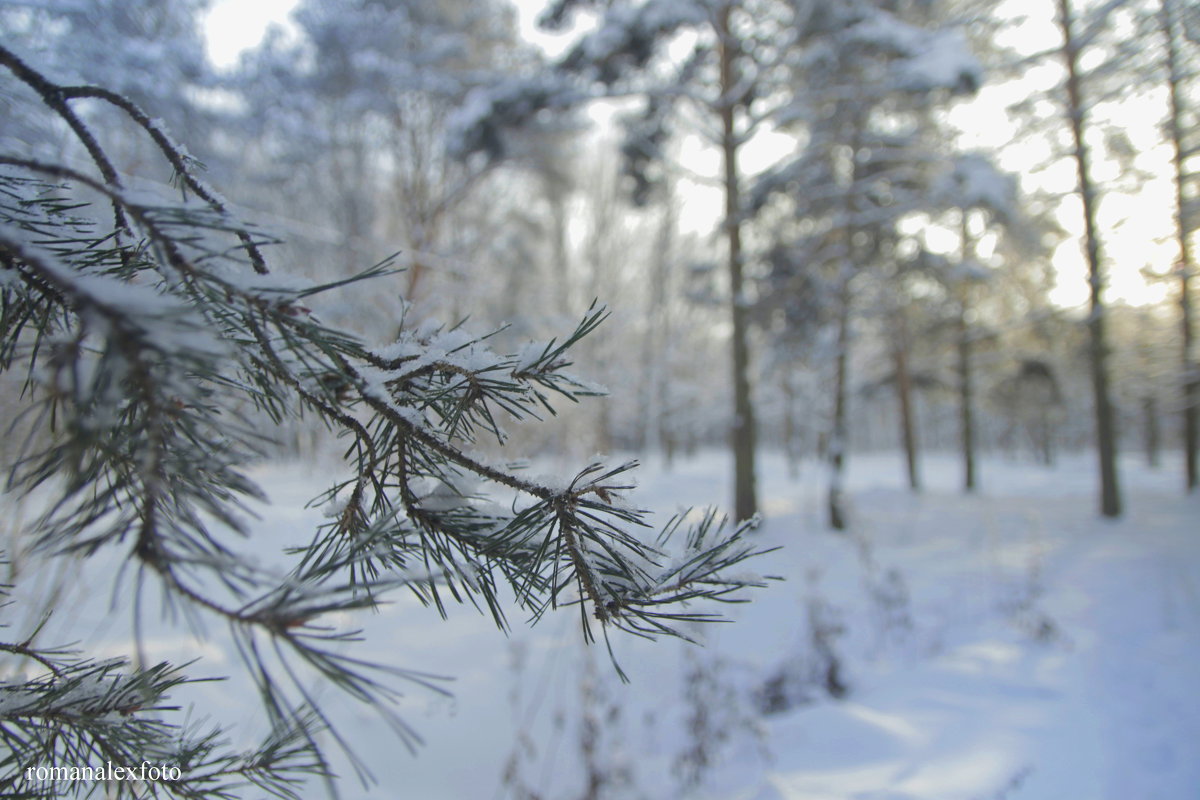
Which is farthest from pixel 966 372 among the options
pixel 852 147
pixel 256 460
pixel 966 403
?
pixel 256 460

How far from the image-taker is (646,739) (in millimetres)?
2936

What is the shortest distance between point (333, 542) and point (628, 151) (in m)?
8.07

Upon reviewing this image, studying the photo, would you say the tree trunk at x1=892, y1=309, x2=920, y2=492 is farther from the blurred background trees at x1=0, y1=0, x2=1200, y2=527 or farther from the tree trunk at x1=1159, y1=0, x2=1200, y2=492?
the tree trunk at x1=1159, y1=0, x2=1200, y2=492

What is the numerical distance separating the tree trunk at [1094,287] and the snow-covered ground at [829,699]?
2683mm

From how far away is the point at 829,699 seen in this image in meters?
3.32

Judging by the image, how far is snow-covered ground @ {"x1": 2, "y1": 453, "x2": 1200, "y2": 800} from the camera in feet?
7.51

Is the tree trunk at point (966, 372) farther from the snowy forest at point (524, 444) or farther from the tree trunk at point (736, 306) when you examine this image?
the tree trunk at point (736, 306)

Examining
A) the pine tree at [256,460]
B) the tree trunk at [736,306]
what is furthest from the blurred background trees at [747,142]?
the pine tree at [256,460]

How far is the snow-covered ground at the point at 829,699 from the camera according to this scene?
229cm

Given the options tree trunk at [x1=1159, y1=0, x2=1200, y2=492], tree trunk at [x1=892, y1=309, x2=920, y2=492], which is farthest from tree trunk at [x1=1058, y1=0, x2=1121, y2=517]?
tree trunk at [x1=892, y1=309, x2=920, y2=492]

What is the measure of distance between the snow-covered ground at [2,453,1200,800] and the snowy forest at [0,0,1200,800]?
0.03 meters

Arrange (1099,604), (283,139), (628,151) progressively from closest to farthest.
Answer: (1099,604) → (628,151) → (283,139)

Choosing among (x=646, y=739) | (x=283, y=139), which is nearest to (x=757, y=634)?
(x=646, y=739)

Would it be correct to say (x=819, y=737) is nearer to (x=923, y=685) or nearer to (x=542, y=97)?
(x=923, y=685)
